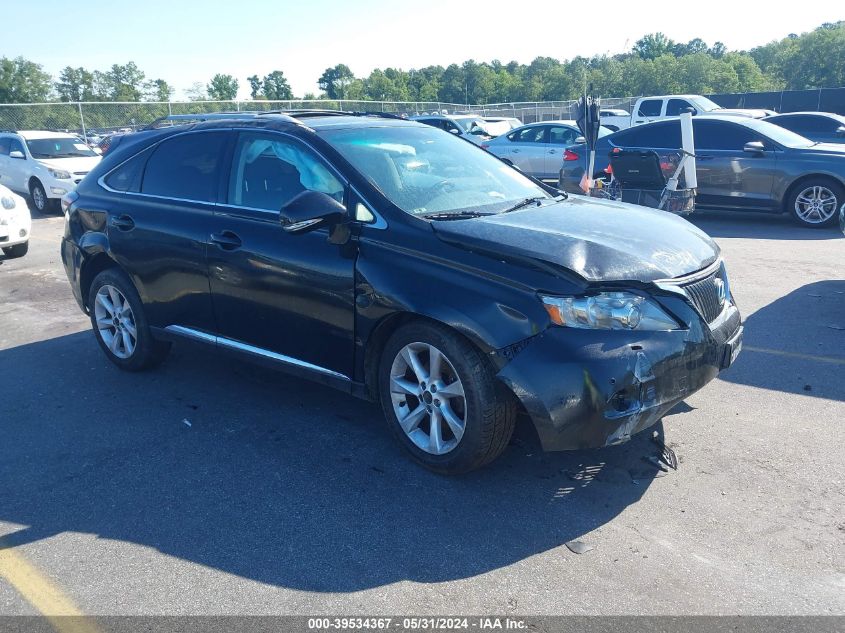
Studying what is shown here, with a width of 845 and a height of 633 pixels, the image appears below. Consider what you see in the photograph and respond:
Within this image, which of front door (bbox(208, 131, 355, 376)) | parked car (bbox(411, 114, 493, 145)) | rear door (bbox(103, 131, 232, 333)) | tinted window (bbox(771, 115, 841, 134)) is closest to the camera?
front door (bbox(208, 131, 355, 376))

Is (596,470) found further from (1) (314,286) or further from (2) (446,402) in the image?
(1) (314,286)

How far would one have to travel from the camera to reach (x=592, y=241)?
3887 mm

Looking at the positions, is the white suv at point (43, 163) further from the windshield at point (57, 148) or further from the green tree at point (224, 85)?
A: the green tree at point (224, 85)

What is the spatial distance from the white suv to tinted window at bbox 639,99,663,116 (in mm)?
15432

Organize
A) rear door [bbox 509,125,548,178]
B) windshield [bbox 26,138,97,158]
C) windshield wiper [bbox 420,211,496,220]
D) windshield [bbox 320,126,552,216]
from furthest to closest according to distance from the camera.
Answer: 1. rear door [bbox 509,125,548,178]
2. windshield [bbox 26,138,97,158]
3. windshield [bbox 320,126,552,216]
4. windshield wiper [bbox 420,211,496,220]

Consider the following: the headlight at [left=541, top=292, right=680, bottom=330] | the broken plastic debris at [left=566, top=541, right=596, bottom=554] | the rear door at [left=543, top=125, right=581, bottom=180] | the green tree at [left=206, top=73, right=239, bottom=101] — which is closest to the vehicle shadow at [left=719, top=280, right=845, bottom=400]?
the headlight at [left=541, top=292, right=680, bottom=330]

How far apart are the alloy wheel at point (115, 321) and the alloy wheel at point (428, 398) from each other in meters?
2.54

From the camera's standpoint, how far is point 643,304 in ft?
11.9

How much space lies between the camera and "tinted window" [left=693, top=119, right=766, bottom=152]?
11.8 m

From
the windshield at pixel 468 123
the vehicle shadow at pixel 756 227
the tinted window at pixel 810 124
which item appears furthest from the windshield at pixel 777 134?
the windshield at pixel 468 123

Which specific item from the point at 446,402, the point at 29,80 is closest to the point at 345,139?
the point at 446,402

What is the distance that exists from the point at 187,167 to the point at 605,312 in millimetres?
3155

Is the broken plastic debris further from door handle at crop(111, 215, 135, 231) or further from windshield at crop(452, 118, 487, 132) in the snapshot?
windshield at crop(452, 118, 487, 132)

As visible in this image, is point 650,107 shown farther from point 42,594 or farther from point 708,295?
point 42,594
